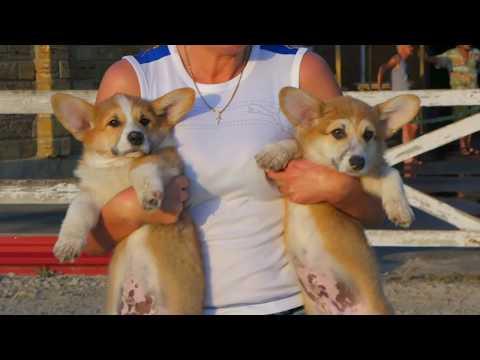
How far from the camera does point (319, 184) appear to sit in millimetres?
2818

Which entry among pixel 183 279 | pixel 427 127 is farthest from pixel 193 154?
pixel 427 127

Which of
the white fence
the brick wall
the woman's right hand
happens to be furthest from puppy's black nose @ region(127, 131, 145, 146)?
the brick wall

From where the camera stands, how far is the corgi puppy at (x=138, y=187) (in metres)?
2.83

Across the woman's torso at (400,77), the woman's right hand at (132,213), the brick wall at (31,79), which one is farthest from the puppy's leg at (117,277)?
the woman's torso at (400,77)

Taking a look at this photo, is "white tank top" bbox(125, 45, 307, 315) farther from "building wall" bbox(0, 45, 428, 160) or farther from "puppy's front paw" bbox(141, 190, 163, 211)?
"building wall" bbox(0, 45, 428, 160)

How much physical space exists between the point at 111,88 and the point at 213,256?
59 centimetres

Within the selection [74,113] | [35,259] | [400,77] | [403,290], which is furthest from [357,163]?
[400,77]

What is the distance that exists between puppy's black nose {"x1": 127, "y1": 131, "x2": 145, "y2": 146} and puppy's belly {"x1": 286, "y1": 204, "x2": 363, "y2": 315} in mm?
511

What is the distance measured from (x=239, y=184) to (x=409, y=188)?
4.12 meters

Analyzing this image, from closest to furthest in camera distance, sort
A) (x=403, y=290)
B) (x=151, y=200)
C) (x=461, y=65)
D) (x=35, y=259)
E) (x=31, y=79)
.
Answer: (x=151, y=200) < (x=403, y=290) < (x=35, y=259) < (x=31, y=79) < (x=461, y=65)

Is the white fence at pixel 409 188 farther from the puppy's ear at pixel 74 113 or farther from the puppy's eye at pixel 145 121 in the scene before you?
the puppy's eye at pixel 145 121

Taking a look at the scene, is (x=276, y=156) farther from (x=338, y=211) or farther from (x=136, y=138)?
(x=136, y=138)

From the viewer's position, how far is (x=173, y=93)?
285cm
